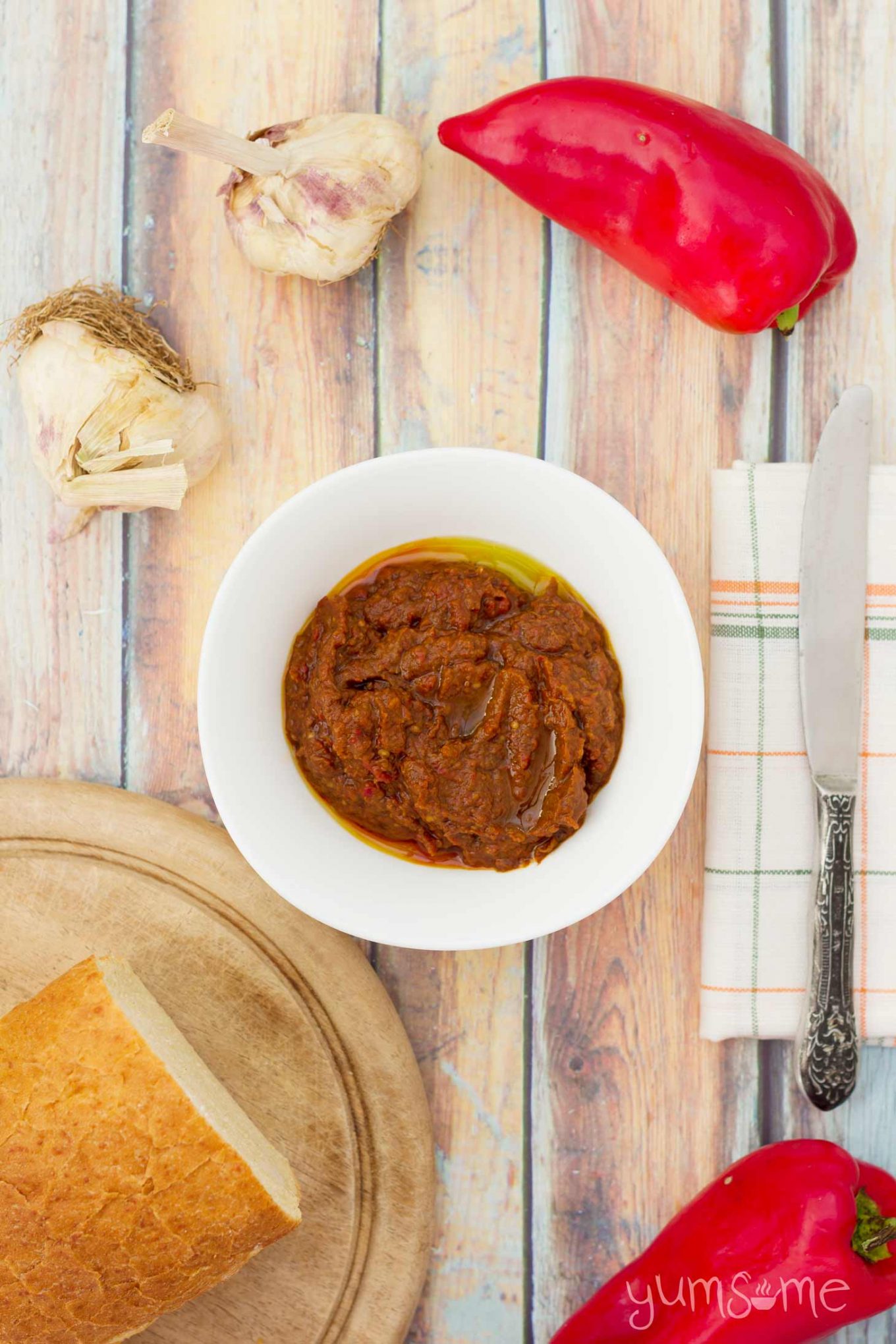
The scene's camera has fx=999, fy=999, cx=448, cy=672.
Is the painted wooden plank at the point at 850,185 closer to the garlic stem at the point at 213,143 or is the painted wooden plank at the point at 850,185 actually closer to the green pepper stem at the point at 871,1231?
the green pepper stem at the point at 871,1231

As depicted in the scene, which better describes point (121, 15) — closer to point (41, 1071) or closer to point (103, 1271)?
point (41, 1071)

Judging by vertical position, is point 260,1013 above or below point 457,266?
below

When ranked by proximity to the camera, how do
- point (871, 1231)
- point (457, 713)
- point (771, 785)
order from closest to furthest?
point (457, 713)
point (871, 1231)
point (771, 785)

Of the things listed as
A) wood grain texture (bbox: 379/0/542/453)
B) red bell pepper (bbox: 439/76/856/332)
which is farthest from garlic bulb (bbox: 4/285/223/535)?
red bell pepper (bbox: 439/76/856/332)

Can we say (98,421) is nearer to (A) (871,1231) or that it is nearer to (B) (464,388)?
(B) (464,388)

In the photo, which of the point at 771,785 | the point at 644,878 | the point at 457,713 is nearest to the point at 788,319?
the point at 771,785

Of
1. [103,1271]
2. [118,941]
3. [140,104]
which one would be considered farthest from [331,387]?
[103,1271]

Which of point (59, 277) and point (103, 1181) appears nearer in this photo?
point (103, 1181)

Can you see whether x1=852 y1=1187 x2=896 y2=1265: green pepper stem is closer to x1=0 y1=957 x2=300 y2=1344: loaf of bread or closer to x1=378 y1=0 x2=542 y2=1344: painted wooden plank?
x1=378 y1=0 x2=542 y2=1344: painted wooden plank
